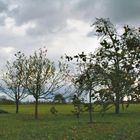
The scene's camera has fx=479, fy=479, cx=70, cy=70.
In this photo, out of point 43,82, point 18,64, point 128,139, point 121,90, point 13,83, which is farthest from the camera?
point 13,83

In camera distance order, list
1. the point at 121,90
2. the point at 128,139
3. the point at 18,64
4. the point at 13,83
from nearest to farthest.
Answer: the point at 121,90 < the point at 128,139 < the point at 18,64 < the point at 13,83

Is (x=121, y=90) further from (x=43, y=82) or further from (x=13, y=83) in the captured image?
(x=13, y=83)

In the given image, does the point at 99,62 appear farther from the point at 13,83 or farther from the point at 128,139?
the point at 13,83

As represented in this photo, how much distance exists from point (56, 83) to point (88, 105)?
167 feet

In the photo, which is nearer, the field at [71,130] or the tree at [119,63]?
the tree at [119,63]

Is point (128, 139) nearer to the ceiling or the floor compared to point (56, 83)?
nearer to the floor

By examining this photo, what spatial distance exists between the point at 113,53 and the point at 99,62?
1.27 ft

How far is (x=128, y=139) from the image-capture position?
22344 mm

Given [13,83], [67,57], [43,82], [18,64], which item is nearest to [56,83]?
[43,82]

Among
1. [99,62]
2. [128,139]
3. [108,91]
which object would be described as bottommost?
[128,139]

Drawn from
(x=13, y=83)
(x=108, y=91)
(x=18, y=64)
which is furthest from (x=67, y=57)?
(x=13, y=83)

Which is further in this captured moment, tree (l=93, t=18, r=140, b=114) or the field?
the field

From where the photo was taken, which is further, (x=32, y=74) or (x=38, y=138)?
(x=32, y=74)

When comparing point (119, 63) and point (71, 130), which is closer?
point (119, 63)
